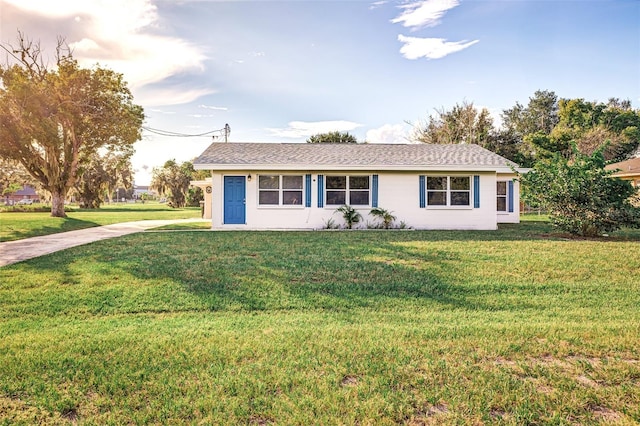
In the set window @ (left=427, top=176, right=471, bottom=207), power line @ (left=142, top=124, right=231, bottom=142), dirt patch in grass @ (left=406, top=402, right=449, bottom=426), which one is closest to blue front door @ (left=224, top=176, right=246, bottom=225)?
window @ (left=427, top=176, right=471, bottom=207)

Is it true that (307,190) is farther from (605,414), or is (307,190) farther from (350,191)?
(605,414)

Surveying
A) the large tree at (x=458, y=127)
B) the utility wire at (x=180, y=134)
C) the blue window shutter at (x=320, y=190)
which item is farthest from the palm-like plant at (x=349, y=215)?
the large tree at (x=458, y=127)

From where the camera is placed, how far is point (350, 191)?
1594 centimetres

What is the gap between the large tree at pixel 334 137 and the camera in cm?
3888

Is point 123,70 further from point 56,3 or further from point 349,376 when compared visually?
point 349,376

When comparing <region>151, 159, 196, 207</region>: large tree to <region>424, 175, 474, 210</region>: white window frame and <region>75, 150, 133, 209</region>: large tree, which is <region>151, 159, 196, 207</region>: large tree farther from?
<region>424, 175, 474, 210</region>: white window frame

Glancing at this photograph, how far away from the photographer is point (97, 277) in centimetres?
693

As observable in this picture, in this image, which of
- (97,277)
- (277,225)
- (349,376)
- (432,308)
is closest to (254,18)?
(277,225)

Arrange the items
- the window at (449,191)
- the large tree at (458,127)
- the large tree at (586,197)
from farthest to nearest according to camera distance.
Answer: the large tree at (458,127)
the window at (449,191)
the large tree at (586,197)

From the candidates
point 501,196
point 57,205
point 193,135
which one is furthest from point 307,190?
point 193,135

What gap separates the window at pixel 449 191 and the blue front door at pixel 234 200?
302 inches

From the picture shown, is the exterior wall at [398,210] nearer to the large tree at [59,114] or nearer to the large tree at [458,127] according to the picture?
the large tree at [59,114]

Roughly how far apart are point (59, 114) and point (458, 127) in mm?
31997

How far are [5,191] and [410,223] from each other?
45.3 meters
